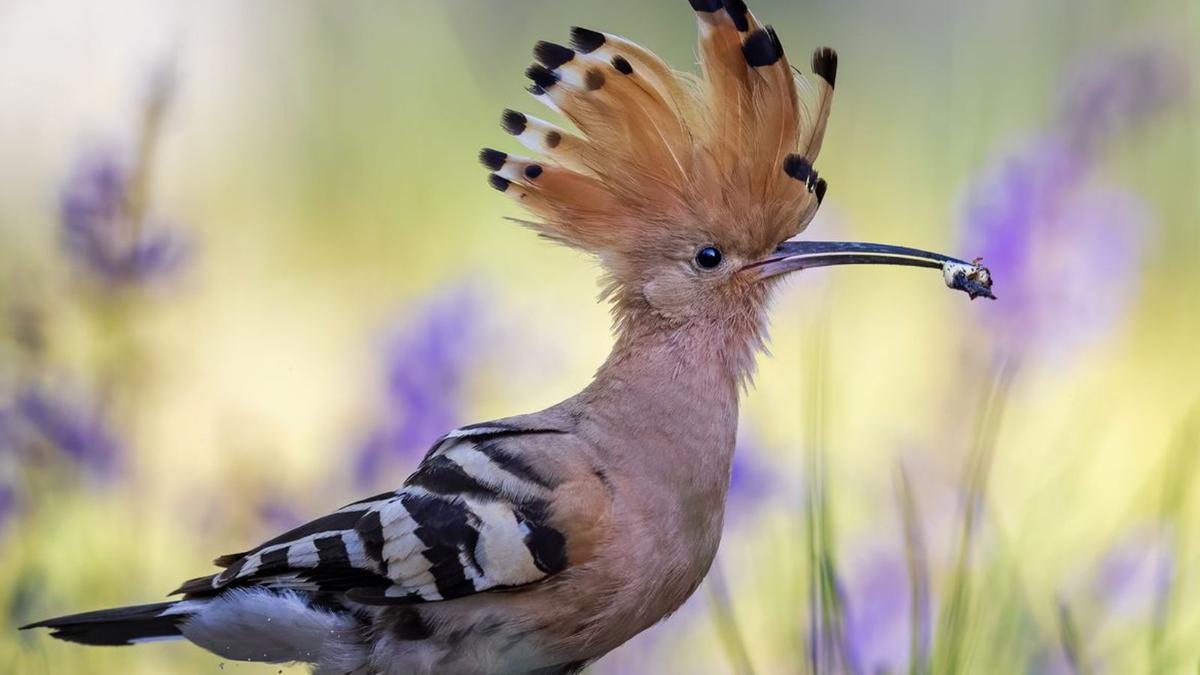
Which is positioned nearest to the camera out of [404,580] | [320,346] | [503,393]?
[404,580]

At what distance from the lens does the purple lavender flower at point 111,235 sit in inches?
79.8

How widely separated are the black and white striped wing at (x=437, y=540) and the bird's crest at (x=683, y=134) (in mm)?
283

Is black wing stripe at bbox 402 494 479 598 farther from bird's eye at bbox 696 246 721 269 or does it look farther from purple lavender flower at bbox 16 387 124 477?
purple lavender flower at bbox 16 387 124 477

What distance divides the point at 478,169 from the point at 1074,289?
A: 2.19 meters

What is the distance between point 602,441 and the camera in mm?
A: 1789

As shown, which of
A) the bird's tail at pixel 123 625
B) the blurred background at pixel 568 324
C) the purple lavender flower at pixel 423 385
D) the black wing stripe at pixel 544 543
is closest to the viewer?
the black wing stripe at pixel 544 543

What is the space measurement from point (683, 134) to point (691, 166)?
4 centimetres

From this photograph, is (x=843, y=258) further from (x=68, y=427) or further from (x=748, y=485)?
(x=68, y=427)

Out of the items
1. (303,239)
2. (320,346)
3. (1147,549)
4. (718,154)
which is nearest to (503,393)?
(718,154)

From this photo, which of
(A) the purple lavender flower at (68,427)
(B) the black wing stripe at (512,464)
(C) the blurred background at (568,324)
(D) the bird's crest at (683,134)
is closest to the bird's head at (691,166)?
(D) the bird's crest at (683,134)

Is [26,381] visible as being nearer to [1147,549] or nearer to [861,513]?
[861,513]

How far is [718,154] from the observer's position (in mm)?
1875

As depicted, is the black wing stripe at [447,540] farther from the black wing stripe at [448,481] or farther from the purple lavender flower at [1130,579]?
the purple lavender flower at [1130,579]

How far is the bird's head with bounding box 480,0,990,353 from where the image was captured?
6.13ft
